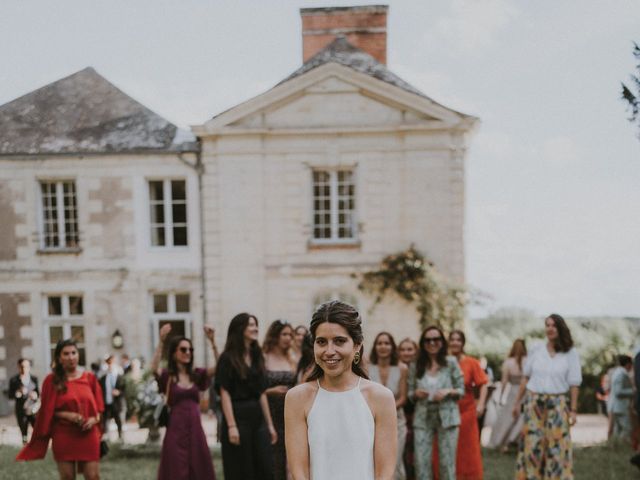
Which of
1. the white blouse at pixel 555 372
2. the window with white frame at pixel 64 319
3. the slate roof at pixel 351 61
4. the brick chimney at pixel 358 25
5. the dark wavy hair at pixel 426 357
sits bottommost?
the window with white frame at pixel 64 319

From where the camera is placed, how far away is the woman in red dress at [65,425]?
575cm

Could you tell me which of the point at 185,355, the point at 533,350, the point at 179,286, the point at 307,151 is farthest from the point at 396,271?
the point at 185,355

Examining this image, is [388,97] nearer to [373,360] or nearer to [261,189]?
[261,189]

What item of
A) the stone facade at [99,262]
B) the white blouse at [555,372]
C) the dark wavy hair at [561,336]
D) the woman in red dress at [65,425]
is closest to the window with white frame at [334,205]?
the stone facade at [99,262]

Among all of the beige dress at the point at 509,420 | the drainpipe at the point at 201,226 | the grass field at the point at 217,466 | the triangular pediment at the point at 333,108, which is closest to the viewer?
the grass field at the point at 217,466

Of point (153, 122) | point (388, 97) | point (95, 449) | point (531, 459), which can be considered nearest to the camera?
point (95, 449)

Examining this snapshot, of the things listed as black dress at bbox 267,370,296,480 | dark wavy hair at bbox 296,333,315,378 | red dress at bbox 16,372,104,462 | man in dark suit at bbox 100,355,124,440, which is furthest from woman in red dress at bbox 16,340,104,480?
man in dark suit at bbox 100,355,124,440

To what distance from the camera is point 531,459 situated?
654 centimetres

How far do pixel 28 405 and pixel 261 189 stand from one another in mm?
6820

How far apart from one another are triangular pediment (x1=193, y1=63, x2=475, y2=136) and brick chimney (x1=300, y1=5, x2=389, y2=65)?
8.64ft

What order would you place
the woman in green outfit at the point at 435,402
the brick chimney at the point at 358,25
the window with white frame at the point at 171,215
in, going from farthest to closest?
1. the brick chimney at the point at 358,25
2. the window with white frame at the point at 171,215
3. the woman in green outfit at the point at 435,402

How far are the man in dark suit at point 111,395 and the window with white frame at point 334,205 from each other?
566 centimetres

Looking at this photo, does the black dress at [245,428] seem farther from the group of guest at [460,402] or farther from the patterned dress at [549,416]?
the patterned dress at [549,416]

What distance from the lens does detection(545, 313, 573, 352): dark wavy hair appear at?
20.9 feet
